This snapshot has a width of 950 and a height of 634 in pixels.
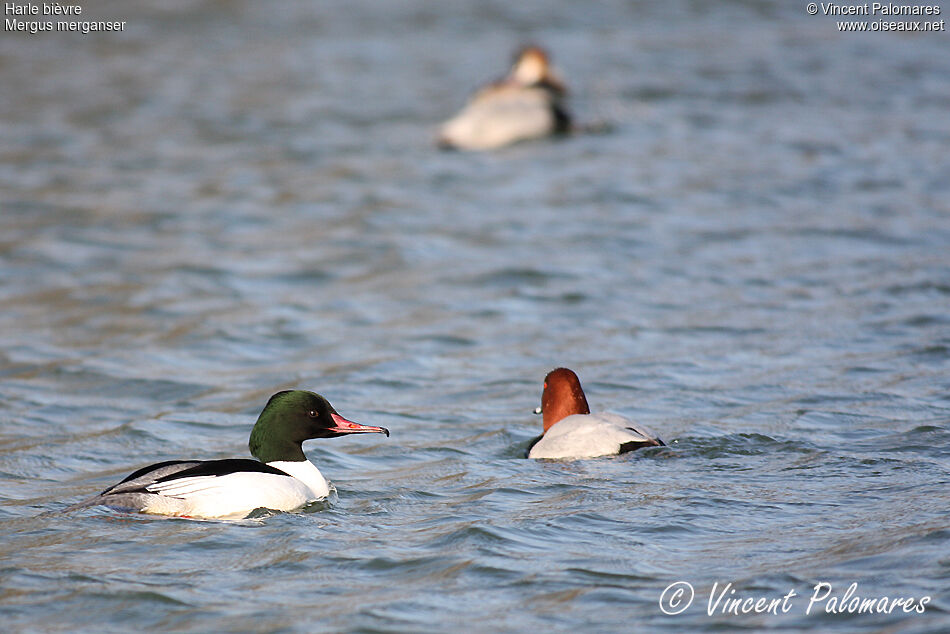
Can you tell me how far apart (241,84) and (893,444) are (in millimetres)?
16640

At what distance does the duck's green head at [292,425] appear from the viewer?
763cm

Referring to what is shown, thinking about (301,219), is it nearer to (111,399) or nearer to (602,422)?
(111,399)

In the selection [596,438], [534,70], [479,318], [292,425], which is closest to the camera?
[292,425]

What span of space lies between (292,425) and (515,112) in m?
12.3

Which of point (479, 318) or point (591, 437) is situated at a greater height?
point (591, 437)

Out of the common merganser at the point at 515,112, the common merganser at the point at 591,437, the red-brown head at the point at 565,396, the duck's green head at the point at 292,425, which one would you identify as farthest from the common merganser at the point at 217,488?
the common merganser at the point at 515,112

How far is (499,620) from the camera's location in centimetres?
566

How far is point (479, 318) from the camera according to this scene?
12.1 m

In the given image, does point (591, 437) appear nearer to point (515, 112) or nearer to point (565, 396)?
point (565, 396)

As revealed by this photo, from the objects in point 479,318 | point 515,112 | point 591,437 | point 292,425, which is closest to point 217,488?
point 292,425

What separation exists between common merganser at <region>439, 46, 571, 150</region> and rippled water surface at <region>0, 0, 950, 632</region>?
0.42 metres

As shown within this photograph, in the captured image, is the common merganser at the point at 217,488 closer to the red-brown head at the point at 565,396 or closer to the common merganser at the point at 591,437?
the common merganser at the point at 591,437

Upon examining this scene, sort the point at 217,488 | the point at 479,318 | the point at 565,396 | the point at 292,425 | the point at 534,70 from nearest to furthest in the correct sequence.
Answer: the point at 217,488, the point at 292,425, the point at 565,396, the point at 479,318, the point at 534,70

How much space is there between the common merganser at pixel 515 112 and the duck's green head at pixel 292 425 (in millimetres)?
11422
